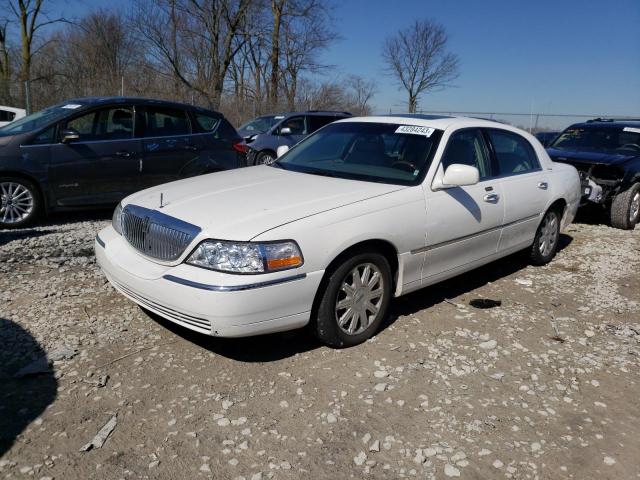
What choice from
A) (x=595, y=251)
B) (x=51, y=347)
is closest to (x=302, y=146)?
(x=51, y=347)

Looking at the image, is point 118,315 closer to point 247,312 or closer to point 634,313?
point 247,312

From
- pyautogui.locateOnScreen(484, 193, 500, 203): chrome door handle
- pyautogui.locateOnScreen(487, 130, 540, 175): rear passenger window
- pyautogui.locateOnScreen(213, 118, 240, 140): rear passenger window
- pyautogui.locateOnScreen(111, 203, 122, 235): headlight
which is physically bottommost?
pyautogui.locateOnScreen(111, 203, 122, 235): headlight

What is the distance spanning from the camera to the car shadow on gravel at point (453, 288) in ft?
14.6

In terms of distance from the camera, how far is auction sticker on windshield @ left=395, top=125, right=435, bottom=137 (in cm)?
435

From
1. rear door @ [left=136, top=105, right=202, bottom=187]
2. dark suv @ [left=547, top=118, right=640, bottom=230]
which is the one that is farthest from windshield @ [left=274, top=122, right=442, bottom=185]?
dark suv @ [left=547, top=118, right=640, bottom=230]

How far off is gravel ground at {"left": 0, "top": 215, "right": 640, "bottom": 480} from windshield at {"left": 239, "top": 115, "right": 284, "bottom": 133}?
9635mm

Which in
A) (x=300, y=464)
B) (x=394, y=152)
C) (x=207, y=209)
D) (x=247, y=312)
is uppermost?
(x=394, y=152)

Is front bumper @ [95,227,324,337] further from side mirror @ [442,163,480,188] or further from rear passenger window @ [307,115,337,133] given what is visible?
rear passenger window @ [307,115,337,133]

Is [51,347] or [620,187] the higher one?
[620,187]

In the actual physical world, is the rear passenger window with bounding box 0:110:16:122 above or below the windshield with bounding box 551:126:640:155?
above

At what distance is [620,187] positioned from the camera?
8.12 meters

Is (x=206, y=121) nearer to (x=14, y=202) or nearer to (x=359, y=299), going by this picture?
(x=14, y=202)

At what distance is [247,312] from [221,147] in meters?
5.04

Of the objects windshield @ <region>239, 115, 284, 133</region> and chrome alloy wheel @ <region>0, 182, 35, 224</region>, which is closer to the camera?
chrome alloy wheel @ <region>0, 182, 35, 224</region>
